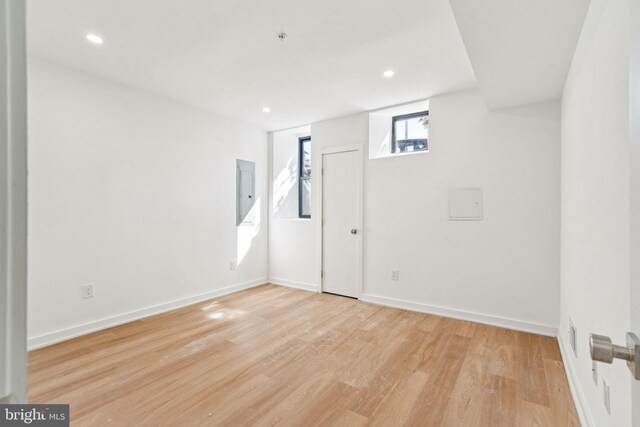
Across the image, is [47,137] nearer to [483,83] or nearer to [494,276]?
[483,83]

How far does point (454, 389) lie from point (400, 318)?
1286 mm

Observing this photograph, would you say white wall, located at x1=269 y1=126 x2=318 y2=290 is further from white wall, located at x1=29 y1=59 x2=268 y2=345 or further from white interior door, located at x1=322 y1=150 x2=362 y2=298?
white wall, located at x1=29 y1=59 x2=268 y2=345

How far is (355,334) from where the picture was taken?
282 centimetres

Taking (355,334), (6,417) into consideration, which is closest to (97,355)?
(355,334)

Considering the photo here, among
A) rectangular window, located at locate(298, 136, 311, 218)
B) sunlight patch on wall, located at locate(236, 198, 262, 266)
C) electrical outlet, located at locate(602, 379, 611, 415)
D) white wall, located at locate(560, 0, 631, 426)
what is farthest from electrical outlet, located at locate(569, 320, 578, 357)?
sunlight patch on wall, located at locate(236, 198, 262, 266)

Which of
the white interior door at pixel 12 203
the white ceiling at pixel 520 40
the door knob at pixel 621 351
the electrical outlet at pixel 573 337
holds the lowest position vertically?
the electrical outlet at pixel 573 337

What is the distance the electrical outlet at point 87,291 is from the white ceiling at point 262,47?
201 centimetres

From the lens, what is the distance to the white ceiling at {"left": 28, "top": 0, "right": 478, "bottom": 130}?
194 cm

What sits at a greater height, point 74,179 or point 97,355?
point 74,179

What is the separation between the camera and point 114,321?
2.99 meters

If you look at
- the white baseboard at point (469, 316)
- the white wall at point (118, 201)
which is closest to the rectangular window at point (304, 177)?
the white wall at point (118, 201)

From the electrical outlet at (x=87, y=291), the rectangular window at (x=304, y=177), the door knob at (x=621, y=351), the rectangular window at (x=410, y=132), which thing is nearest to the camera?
the door knob at (x=621, y=351)

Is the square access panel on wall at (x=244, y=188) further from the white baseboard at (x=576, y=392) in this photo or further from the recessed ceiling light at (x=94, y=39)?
the white baseboard at (x=576, y=392)

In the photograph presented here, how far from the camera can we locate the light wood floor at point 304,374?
1720 millimetres
